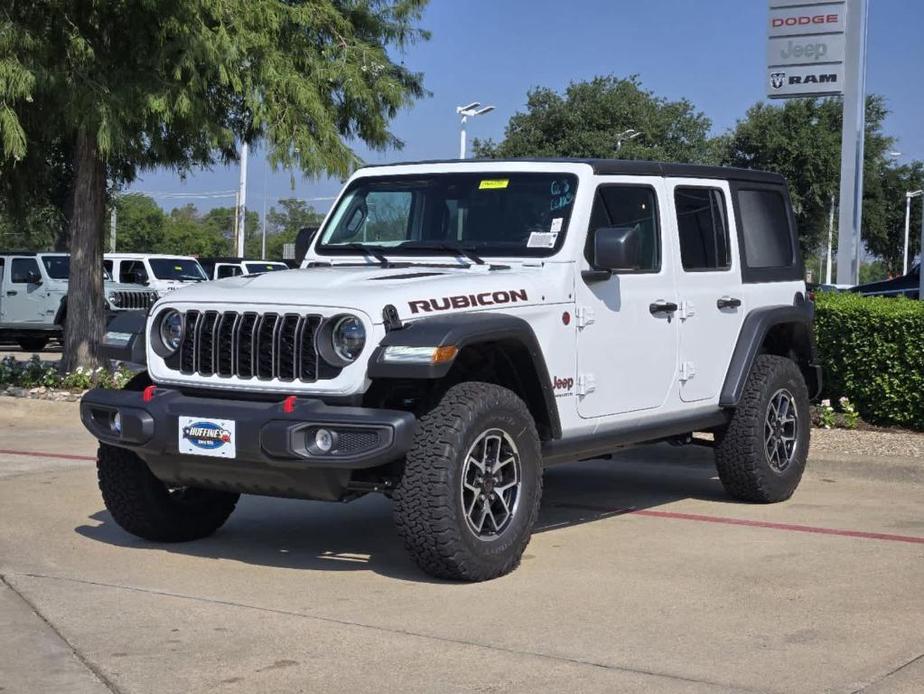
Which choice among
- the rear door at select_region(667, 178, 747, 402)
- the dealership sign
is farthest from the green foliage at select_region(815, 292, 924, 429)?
the dealership sign

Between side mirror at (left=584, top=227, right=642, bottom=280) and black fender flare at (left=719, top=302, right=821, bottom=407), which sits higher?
side mirror at (left=584, top=227, right=642, bottom=280)

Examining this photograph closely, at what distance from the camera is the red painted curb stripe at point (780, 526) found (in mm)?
7656

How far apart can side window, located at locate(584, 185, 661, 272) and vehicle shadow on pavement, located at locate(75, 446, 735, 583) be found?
1.58m

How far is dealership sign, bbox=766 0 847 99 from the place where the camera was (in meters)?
18.6

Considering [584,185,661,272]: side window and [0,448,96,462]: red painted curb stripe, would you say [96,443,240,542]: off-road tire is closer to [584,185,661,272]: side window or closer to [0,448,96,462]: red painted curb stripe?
[584,185,661,272]: side window

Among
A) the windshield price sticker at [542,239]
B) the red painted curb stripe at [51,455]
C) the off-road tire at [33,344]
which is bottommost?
the off-road tire at [33,344]

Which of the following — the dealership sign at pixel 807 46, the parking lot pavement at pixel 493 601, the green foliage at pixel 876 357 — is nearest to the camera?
the parking lot pavement at pixel 493 601

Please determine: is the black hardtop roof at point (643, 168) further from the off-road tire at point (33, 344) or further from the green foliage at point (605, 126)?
the green foliage at point (605, 126)

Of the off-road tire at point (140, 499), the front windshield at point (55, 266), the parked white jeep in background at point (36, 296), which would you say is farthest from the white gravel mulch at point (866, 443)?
the front windshield at point (55, 266)

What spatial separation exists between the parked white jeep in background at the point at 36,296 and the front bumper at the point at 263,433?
720 inches

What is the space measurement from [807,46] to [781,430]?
11.9 meters

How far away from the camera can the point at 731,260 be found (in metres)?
8.45

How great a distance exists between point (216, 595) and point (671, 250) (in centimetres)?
328

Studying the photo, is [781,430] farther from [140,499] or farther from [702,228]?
[140,499]
